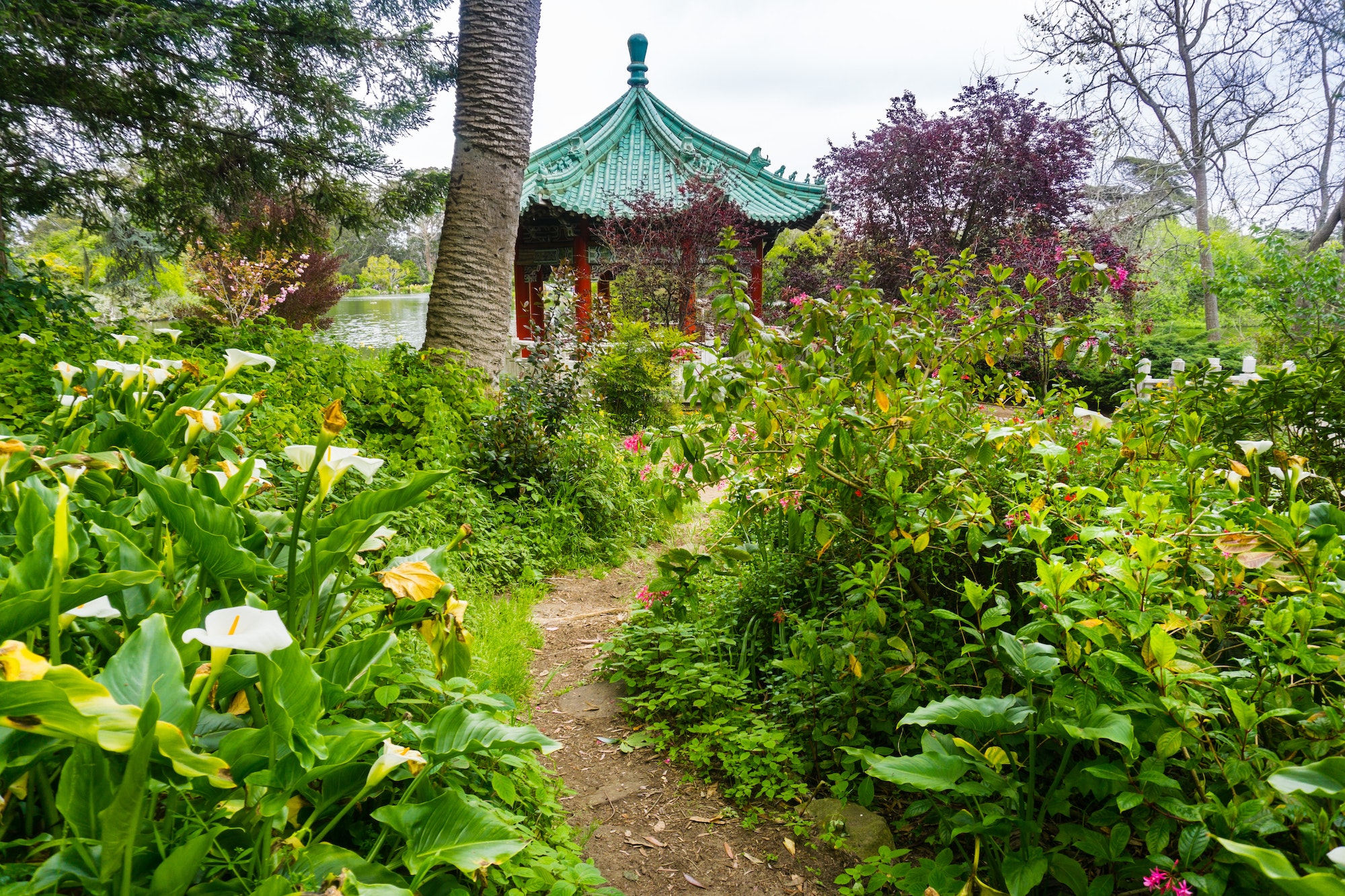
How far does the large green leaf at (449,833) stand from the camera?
104cm

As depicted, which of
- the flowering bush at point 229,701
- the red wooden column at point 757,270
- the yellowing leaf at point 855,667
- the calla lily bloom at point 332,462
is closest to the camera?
the flowering bush at point 229,701

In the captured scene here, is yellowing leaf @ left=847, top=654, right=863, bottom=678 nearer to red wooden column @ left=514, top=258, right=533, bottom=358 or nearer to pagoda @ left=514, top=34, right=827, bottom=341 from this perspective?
pagoda @ left=514, top=34, right=827, bottom=341

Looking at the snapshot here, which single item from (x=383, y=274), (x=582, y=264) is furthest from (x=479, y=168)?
(x=383, y=274)

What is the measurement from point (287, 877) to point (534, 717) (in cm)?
154

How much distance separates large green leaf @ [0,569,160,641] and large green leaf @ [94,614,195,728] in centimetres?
12

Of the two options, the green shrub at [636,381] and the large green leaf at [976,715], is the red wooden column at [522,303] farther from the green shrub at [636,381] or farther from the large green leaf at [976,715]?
the large green leaf at [976,715]

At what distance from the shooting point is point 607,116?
488 inches

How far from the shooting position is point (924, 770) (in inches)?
51.5

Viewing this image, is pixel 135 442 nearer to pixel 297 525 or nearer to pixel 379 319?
pixel 297 525

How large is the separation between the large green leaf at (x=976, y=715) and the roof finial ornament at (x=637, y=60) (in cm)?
1295

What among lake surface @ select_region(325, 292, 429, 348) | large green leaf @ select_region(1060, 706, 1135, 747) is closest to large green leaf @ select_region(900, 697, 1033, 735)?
large green leaf @ select_region(1060, 706, 1135, 747)

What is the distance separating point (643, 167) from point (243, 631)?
1163 cm

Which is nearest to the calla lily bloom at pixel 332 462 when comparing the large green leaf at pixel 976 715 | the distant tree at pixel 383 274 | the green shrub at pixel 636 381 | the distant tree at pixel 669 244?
the large green leaf at pixel 976 715

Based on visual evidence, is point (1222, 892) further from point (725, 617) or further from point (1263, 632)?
point (725, 617)
